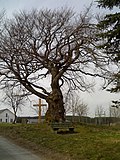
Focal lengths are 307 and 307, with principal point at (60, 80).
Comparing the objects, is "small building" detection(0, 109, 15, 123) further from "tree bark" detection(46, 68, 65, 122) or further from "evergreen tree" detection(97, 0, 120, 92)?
"evergreen tree" detection(97, 0, 120, 92)

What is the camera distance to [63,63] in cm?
2744

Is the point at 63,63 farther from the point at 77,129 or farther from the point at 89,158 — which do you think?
the point at 89,158

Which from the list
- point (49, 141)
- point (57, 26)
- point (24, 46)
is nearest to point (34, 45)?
point (24, 46)

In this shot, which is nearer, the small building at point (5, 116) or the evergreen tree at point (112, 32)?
the evergreen tree at point (112, 32)

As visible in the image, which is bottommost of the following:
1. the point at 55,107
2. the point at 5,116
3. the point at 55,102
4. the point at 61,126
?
the point at 61,126

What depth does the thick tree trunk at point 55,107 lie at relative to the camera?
26.8 metres

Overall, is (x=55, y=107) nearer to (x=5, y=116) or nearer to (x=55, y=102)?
(x=55, y=102)

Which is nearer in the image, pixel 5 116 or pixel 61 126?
pixel 61 126

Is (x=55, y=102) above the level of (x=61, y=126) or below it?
above

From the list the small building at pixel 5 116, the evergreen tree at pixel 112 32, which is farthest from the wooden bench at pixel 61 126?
the small building at pixel 5 116

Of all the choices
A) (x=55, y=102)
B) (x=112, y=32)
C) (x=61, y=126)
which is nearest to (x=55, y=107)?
(x=55, y=102)

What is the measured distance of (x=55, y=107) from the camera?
2700 centimetres

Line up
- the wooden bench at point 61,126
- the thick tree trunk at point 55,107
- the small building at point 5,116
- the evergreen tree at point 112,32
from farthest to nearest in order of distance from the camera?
the small building at point 5,116, the thick tree trunk at point 55,107, the wooden bench at point 61,126, the evergreen tree at point 112,32

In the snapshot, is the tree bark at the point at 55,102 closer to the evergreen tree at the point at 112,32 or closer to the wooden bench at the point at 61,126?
the wooden bench at the point at 61,126
